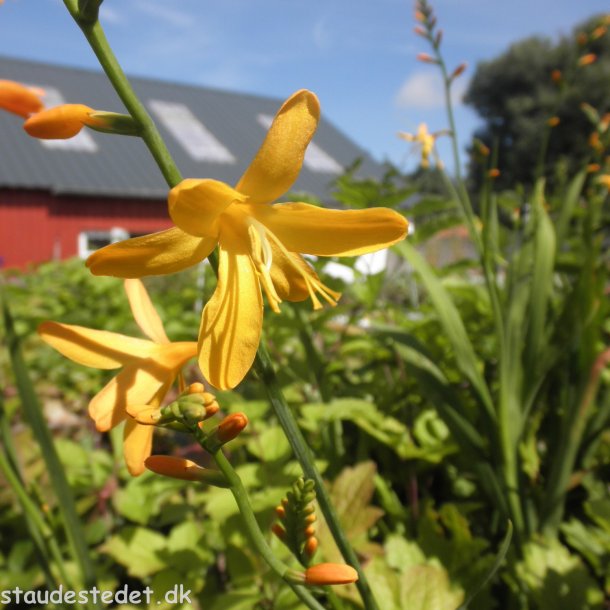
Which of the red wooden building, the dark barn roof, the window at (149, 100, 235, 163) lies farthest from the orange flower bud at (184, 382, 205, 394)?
the window at (149, 100, 235, 163)

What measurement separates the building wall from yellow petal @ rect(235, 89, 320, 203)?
1160 centimetres

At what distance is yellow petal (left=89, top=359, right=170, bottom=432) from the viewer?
580 millimetres

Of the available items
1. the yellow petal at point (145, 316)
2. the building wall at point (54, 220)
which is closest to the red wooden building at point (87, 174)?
the building wall at point (54, 220)

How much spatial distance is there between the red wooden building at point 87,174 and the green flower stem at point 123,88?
10.2 meters

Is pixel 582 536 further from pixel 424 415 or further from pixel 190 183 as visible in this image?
pixel 190 183

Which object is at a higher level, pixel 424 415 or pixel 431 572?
pixel 424 415

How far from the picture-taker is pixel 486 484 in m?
1.17

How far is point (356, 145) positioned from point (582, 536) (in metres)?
18.0

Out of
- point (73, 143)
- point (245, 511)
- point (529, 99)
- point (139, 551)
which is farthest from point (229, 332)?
point (529, 99)

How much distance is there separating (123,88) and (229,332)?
229 mm

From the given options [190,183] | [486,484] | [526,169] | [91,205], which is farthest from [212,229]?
[526,169]

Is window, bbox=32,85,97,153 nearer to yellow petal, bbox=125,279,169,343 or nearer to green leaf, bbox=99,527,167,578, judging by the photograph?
green leaf, bbox=99,527,167,578

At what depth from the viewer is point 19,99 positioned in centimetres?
52

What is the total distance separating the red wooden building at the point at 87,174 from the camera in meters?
11.8
